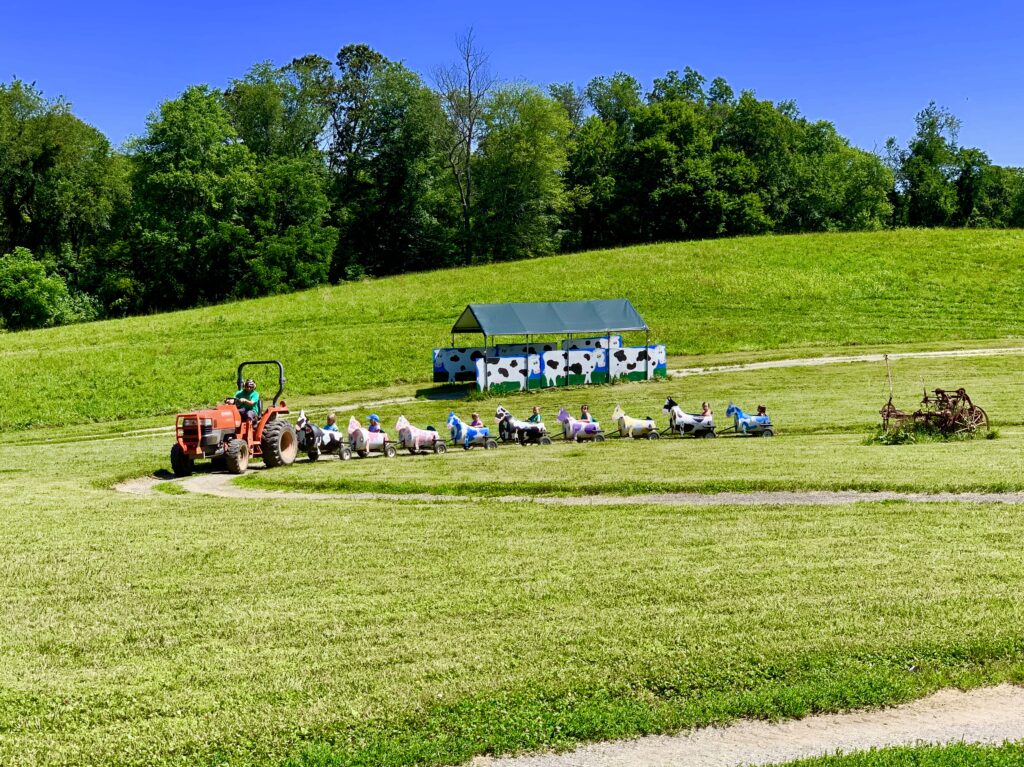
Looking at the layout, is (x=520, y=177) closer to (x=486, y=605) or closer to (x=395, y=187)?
(x=395, y=187)

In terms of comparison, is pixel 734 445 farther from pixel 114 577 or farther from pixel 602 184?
pixel 602 184

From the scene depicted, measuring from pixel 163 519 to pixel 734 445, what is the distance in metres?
13.2

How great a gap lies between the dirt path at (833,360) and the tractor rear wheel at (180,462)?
24.0 metres

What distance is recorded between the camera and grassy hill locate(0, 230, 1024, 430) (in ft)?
133

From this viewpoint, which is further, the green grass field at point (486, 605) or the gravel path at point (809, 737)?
the green grass field at point (486, 605)

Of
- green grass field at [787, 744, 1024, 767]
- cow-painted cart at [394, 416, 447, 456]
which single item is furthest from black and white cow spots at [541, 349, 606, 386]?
green grass field at [787, 744, 1024, 767]

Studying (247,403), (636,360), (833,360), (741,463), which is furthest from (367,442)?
(833,360)

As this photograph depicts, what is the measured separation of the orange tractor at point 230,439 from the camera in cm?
2092

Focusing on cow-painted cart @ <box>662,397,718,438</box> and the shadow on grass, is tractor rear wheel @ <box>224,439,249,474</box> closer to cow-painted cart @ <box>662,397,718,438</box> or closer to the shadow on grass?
cow-painted cart @ <box>662,397,718,438</box>

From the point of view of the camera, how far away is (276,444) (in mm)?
21844

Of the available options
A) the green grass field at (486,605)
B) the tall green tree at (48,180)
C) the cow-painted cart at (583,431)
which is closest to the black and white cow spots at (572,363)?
the cow-painted cart at (583,431)

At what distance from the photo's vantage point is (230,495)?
18312 mm

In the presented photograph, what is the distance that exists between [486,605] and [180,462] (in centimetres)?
1410

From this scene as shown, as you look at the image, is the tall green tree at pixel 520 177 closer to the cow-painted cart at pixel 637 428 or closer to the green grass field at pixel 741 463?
the green grass field at pixel 741 463
